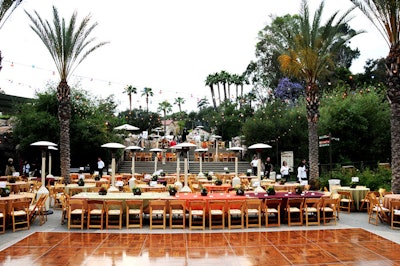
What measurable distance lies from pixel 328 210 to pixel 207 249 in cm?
450

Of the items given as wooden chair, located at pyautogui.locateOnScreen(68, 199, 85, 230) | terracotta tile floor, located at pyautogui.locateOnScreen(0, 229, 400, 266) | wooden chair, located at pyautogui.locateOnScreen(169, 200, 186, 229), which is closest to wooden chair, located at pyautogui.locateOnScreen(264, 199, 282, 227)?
terracotta tile floor, located at pyautogui.locateOnScreen(0, 229, 400, 266)

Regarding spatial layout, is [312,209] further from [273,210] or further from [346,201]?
[346,201]

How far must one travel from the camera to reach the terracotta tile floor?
7215 mm

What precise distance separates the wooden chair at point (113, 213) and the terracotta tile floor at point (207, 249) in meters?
0.72

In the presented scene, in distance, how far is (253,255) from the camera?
299 inches

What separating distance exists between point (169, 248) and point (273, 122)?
21105mm

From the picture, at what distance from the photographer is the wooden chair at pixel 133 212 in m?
10.3

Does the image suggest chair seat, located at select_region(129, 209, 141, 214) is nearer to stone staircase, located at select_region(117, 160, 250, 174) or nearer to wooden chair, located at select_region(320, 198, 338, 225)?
wooden chair, located at select_region(320, 198, 338, 225)

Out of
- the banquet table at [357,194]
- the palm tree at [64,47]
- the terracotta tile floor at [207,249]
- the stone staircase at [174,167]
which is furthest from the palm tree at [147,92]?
the terracotta tile floor at [207,249]

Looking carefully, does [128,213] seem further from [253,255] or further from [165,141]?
[165,141]

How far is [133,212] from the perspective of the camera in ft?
34.0

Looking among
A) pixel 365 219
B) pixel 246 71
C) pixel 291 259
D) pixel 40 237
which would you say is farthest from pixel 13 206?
pixel 246 71

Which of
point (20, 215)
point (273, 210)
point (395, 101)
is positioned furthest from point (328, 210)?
point (20, 215)

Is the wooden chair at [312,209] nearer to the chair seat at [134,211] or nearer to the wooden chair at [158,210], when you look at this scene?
the wooden chair at [158,210]
